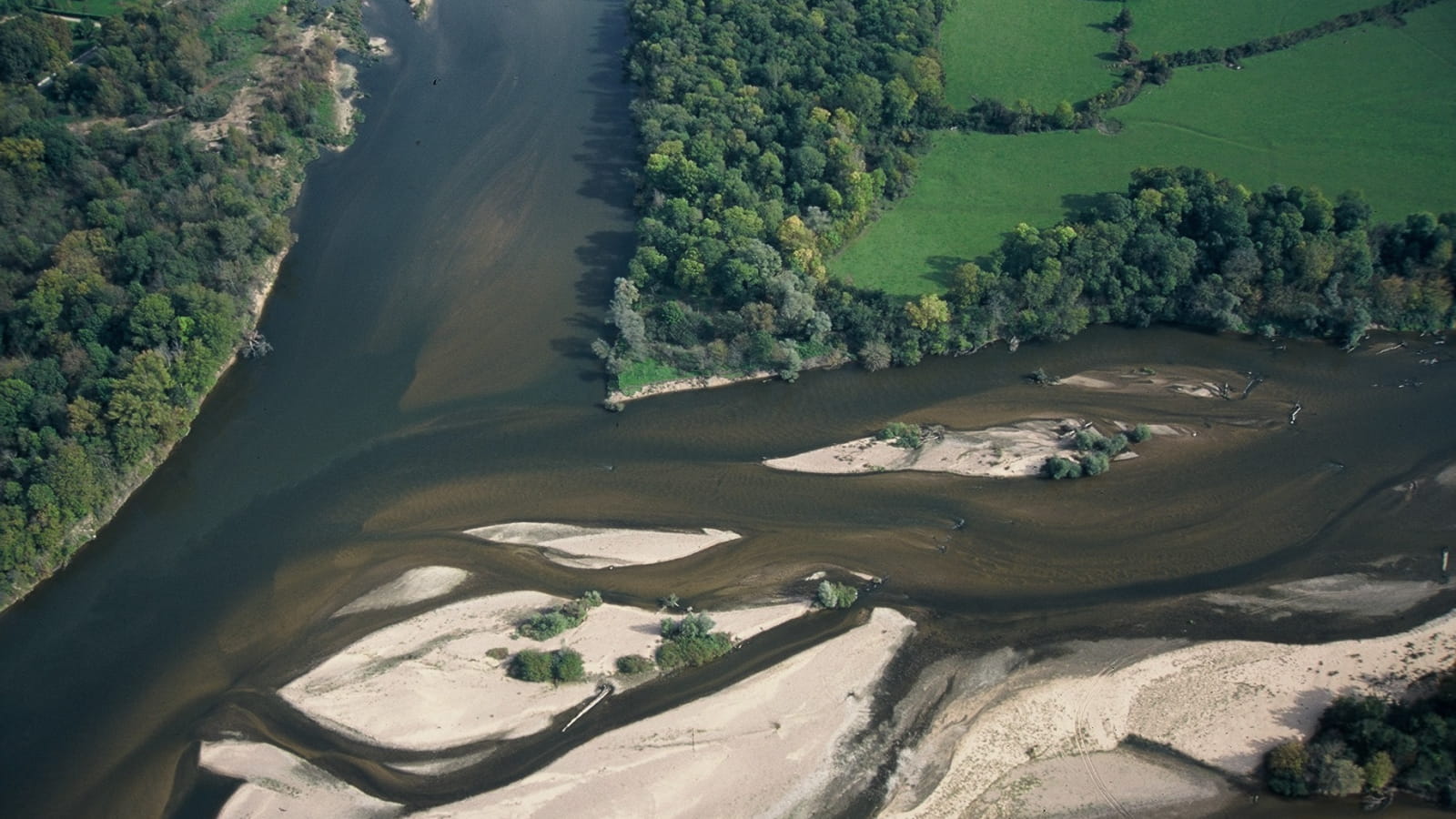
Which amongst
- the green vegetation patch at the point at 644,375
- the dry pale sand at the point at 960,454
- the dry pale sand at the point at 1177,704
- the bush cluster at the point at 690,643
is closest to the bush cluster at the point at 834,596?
the bush cluster at the point at 690,643

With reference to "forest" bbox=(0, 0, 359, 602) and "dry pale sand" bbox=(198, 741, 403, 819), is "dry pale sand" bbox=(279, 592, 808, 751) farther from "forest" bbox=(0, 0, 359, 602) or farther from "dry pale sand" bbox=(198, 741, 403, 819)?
"forest" bbox=(0, 0, 359, 602)

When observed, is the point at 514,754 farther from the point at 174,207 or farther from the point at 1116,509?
the point at 174,207

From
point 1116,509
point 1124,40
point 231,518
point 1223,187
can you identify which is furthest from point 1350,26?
point 231,518

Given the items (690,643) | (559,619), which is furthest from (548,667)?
(690,643)

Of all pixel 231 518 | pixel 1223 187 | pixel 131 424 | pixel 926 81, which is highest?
pixel 926 81

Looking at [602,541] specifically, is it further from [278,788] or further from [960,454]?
[960,454]

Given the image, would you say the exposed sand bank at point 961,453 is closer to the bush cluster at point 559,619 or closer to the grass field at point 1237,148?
the grass field at point 1237,148
